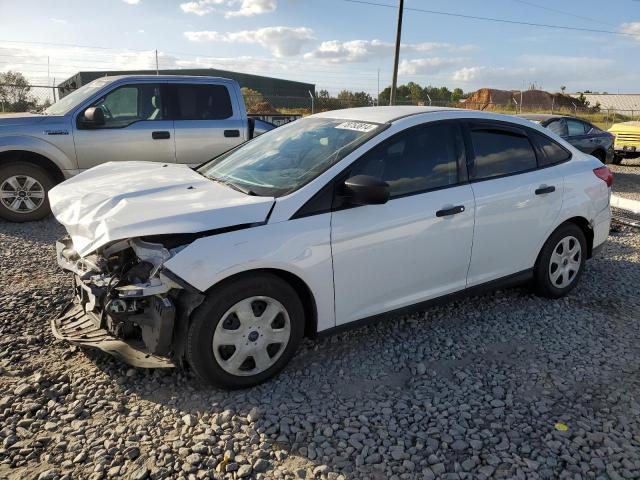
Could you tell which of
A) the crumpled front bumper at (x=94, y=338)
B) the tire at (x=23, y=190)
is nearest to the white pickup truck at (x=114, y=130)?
the tire at (x=23, y=190)

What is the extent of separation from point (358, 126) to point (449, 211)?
0.90 metres

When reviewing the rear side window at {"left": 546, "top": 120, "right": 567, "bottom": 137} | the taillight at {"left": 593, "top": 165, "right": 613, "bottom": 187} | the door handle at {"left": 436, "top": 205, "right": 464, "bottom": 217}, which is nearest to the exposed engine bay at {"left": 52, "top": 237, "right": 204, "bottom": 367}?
the door handle at {"left": 436, "top": 205, "right": 464, "bottom": 217}

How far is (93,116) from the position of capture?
690 cm

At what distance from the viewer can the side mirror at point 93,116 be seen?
22.6ft

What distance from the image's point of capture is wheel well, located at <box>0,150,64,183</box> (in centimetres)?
687

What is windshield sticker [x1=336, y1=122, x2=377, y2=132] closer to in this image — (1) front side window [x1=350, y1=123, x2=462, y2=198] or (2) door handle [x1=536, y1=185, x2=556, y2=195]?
(1) front side window [x1=350, y1=123, x2=462, y2=198]

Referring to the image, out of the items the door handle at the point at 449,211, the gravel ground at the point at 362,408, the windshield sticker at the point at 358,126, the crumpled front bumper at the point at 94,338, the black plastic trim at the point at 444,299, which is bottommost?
the gravel ground at the point at 362,408

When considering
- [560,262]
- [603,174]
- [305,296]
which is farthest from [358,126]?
[603,174]

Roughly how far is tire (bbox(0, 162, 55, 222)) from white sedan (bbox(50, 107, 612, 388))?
3.33m

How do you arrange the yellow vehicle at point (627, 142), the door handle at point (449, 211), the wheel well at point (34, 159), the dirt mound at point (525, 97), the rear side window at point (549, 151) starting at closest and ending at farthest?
the door handle at point (449, 211)
the rear side window at point (549, 151)
the wheel well at point (34, 159)
the yellow vehicle at point (627, 142)
the dirt mound at point (525, 97)

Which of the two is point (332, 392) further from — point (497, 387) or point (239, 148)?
point (239, 148)

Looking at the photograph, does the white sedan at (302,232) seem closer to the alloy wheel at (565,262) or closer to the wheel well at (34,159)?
the alloy wheel at (565,262)

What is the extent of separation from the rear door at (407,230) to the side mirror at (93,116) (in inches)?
195

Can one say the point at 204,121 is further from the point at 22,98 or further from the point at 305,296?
the point at 22,98
